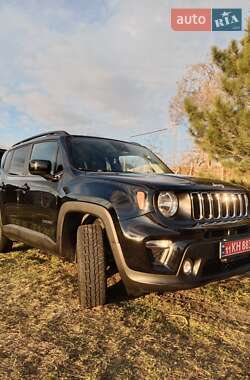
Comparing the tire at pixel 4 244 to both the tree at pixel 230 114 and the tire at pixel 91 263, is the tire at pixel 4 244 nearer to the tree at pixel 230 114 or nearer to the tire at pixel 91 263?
the tire at pixel 91 263

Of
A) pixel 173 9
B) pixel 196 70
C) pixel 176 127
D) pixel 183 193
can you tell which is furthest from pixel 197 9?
pixel 183 193

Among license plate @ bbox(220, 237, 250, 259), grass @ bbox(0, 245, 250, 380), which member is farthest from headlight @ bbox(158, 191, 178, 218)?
grass @ bbox(0, 245, 250, 380)

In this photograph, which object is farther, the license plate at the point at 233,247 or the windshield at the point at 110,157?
the windshield at the point at 110,157

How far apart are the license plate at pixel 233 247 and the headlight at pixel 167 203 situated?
0.52 metres

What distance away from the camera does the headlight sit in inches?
112

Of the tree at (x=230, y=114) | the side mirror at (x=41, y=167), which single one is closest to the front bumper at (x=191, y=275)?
the side mirror at (x=41, y=167)

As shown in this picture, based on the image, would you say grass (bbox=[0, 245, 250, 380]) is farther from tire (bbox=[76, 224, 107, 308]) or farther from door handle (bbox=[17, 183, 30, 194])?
door handle (bbox=[17, 183, 30, 194])

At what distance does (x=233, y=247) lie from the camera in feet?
10.2

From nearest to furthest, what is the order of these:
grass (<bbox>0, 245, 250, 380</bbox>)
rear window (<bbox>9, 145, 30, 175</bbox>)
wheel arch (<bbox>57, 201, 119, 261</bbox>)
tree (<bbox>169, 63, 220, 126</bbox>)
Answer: grass (<bbox>0, 245, 250, 380</bbox>), wheel arch (<bbox>57, 201, 119, 261</bbox>), rear window (<bbox>9, 145, 30, 175</bbox>), tree (<bbox>169, 63, 220, 126</bbox>)

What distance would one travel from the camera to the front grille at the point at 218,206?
2.94 metres

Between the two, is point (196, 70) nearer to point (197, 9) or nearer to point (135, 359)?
point (197, 9)

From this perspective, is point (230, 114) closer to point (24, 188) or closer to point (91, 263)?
point (24, 188)

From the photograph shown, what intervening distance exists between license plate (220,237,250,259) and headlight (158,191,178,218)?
1.69 ft

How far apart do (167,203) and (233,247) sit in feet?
2.42
